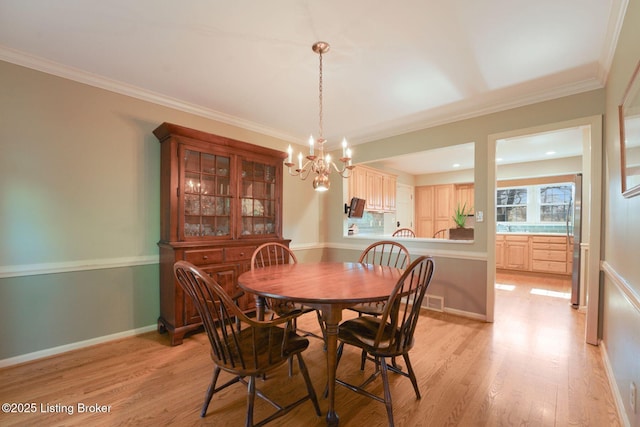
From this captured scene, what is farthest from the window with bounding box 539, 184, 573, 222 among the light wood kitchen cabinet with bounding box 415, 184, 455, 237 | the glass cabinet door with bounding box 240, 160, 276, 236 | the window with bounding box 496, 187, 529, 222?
the glass cabinet door with bounding box 240, 160, 276, 236

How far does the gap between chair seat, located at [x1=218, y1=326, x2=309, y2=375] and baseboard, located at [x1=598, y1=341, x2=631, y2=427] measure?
179 centimetres

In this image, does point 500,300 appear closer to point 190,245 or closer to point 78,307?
point 190,245

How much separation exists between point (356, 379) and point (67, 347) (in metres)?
2.45

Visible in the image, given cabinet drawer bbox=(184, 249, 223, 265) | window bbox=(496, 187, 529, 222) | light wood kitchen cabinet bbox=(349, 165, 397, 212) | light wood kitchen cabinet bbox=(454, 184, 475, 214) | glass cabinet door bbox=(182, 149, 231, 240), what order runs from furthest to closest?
light wood kitchen cabinet bbox=(454, 184, 475, 214), window bbox=(496, 187, 529, 222), light wood kitchen cabinet bbox=(349, 165, 397, 212), glass cabinet door bbox=(182, 149, 231, 240), cabinet drawer bbox=(184, 249, 223, 265)

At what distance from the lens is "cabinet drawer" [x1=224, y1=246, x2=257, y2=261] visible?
9.41ft

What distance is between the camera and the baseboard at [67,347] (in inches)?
83.5

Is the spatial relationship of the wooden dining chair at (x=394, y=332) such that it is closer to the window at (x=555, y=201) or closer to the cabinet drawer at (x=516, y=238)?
the cabinet drawer at (x=516, y=238)

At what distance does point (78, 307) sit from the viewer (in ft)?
7.84

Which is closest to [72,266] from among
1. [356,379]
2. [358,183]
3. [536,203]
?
[356,379]

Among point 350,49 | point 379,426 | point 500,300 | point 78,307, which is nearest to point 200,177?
point 78,307

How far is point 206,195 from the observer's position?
287cm

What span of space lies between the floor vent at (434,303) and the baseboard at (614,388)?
1.38 meters

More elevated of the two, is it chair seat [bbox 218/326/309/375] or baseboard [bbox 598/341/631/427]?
chair seat [bbox 218/326/309/375]

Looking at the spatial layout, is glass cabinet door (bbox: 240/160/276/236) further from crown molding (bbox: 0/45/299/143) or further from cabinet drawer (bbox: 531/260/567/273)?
cabinet drawer (bbox: 531/260/567/273)
